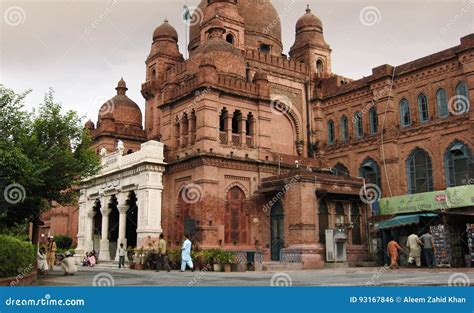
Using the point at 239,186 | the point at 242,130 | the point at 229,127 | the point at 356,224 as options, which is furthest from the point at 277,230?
the point at 229,127

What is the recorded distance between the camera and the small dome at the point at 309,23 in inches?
1430

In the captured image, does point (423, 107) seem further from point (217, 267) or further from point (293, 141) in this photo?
point (217, 267)

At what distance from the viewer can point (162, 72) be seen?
35.9 m

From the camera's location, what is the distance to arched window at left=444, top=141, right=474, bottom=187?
83.1 feet

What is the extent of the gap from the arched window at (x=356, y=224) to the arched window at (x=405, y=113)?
210 inches

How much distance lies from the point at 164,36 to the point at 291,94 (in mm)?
10535

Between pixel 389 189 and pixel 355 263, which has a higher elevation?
pixel 389 189

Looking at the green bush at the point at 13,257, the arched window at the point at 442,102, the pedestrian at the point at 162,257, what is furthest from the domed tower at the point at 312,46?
the green bush at the point at 13,257

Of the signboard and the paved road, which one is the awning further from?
the paved road

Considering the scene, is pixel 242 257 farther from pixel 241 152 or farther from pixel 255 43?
pixel 255 43

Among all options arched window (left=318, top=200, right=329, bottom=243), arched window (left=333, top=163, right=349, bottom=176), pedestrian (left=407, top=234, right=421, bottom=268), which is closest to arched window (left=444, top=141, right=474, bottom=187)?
pedestrian (left=407, top=234, right=421, bottom=268)

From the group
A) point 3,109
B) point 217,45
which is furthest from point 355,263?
point 3,109

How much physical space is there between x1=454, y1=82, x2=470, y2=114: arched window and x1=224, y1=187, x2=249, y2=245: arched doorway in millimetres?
11959

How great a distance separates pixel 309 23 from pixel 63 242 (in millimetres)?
23519
